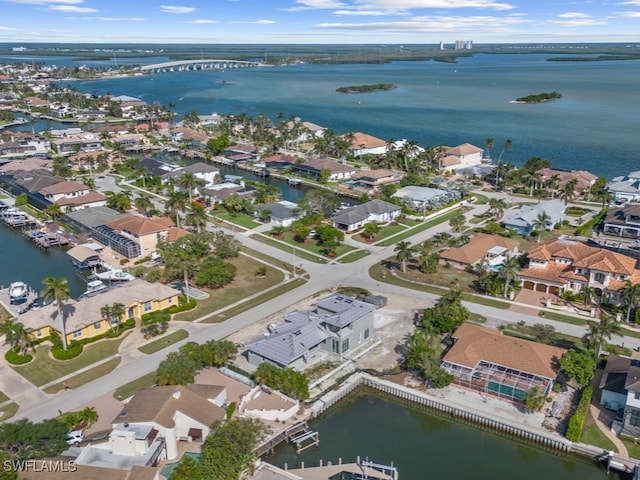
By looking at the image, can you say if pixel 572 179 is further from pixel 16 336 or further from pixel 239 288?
pixel 16 336

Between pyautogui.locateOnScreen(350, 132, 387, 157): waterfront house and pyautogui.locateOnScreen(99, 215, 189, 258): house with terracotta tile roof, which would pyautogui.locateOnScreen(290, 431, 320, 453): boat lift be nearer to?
pyautogui.locateOnScreen(99, 215, 189, 258): house with terracotta tile roof

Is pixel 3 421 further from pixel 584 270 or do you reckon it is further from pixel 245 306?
pixel 584 270

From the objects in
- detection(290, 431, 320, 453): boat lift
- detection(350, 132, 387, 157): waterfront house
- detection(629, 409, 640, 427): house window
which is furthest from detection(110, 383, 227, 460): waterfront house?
detection(350, 132, 387, 157): waterfront house

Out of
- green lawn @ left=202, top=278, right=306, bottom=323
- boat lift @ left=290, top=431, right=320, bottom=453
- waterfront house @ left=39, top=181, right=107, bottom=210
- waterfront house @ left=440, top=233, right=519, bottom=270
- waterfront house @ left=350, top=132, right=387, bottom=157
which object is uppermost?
waterfront house @ left=350, top=132, right=387, bottom=157

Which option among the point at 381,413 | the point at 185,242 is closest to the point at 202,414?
the point at 381,413

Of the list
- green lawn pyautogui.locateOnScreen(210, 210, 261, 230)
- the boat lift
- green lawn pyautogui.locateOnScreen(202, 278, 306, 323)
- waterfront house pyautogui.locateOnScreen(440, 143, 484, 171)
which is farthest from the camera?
waterfront house pyautogui.locateOnScreen(440, 143, 484, 171)
